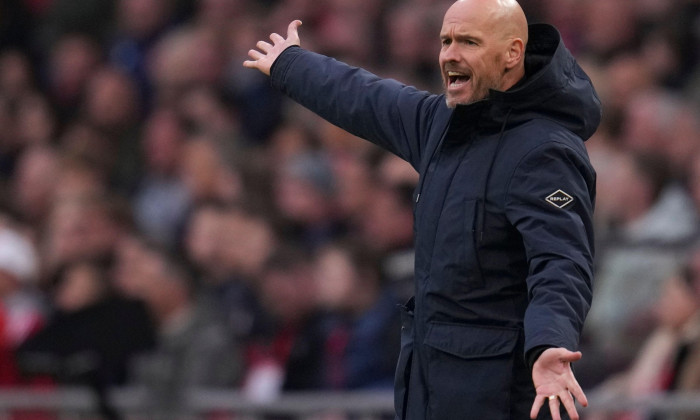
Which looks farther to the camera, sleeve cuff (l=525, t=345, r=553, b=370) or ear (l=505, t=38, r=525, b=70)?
ear (l=505, t=38, r=525, b=70)

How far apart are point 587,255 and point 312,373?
375 centimetres

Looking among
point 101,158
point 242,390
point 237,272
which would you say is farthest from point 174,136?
point 242,390

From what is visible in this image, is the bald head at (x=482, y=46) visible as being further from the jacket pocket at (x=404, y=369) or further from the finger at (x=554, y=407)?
the finger at (x=554, y=407)

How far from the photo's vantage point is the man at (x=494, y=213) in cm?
416

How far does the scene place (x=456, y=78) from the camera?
443 cm

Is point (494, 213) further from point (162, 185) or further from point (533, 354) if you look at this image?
point (162, 185)

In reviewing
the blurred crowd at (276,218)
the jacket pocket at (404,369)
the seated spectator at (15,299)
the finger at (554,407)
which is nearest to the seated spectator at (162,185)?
the blurred crowd at (276,218)

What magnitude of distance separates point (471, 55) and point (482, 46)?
1.6 inches

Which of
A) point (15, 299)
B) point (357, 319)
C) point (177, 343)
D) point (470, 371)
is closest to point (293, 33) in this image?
point (470, 371)

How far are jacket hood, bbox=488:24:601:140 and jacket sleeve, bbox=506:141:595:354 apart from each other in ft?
0.43

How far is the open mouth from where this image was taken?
439cm

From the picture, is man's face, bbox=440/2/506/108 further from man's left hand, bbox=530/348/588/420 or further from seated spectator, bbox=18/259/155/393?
seated spectator, bbox=18/259/155/393

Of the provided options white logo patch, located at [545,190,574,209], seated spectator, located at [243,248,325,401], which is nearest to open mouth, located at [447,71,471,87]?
white logo patch, located at [545,190,574,209]

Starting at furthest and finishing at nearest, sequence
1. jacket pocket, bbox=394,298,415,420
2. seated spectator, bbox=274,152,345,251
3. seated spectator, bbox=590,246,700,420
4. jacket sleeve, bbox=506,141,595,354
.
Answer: seated spectator, bbox=274,152,345,251, seated spectator, bbox=590,246,700,420, jacket pocket, bbox=394,298,415,420, jacket sleeve, bbox=506,141,595,354
